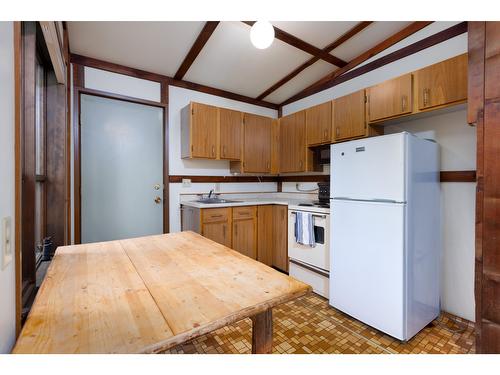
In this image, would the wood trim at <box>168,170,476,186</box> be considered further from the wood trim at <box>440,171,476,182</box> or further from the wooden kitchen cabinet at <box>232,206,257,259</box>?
the wooden kitchen cabinet at <box>232,206,257,259</box>

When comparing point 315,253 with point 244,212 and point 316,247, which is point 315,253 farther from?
point 244,212

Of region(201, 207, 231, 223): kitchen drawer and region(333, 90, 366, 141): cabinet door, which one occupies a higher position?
region(333, 90, 366, 141): cabinet door

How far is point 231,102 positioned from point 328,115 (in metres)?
1.42

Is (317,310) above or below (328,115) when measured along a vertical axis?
below

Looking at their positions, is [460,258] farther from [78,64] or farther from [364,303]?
[78,64]

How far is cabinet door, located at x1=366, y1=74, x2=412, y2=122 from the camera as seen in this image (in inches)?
79.3

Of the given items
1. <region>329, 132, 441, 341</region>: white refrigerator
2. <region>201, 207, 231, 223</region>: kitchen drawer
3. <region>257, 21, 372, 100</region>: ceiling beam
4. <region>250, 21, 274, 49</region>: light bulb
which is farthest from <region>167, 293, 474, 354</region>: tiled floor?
<region>257, 21, 372, 100</region>: ceiling beam

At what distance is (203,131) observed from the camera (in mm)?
2832

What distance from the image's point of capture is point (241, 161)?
3.16 metres

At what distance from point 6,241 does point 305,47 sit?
2.71 meters

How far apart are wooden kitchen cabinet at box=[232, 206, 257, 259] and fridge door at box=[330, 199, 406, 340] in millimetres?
1050

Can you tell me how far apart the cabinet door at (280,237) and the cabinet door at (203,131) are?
3.53 ft

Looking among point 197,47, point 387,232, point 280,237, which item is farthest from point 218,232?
point 197,47
